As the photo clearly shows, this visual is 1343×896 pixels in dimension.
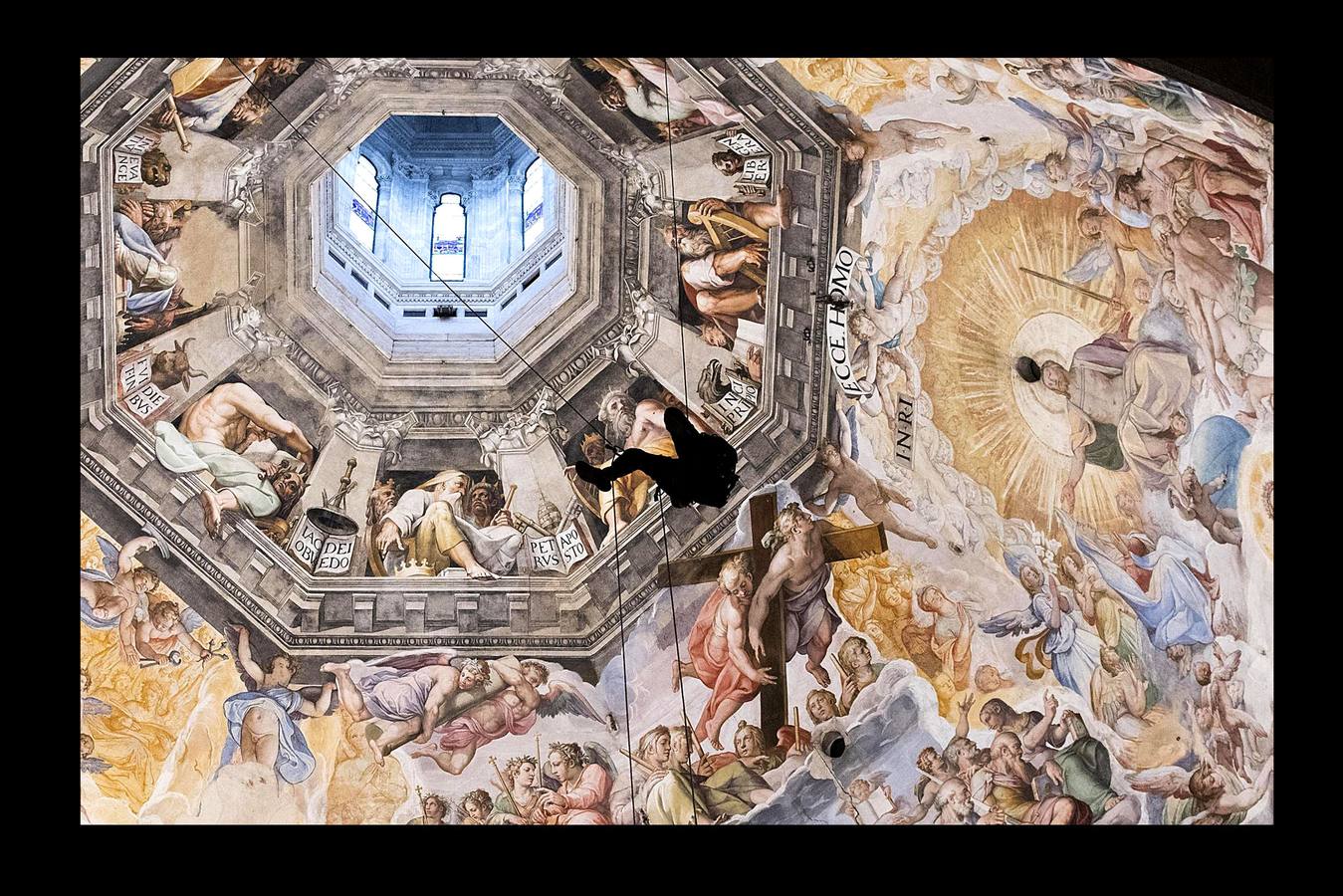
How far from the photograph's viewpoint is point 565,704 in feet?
51.8

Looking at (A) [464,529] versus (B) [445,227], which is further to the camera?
(B) [445,227]

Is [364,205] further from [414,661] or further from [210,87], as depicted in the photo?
[414,661]

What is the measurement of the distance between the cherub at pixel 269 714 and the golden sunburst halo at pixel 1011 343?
6.38 m

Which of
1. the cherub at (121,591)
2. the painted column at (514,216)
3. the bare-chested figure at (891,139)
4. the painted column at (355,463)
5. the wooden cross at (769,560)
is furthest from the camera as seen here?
the painted column at (514,216)

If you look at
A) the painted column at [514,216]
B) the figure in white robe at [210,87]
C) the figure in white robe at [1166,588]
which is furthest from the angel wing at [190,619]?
the figure in white robe at [1166,588]

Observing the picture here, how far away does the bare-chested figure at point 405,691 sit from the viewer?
1568cm

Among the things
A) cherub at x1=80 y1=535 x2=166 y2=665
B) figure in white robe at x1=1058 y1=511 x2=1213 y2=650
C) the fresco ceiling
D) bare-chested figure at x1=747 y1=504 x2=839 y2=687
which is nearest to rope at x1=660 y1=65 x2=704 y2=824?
the fresco ceiling

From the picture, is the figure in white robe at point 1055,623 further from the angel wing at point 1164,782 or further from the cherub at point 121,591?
the cherub at point 121,591

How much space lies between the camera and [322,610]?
15953mm

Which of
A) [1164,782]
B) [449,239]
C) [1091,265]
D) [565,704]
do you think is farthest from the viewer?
[449,239]

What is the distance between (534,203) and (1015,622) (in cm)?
648

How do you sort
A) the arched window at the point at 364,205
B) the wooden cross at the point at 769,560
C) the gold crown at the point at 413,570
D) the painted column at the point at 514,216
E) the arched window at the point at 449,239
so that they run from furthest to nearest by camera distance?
the arched window at the point at 449,239 → the painted column at the point at 514,216 → the arched window at the point at 364,205 → the gold crown at the point at 413,570 → the wooden cross at the point at 769,560

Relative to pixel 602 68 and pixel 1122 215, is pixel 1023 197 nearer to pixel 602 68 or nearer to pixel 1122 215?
pixel 1122 215

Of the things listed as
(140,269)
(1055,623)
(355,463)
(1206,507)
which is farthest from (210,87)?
(1206,507)
